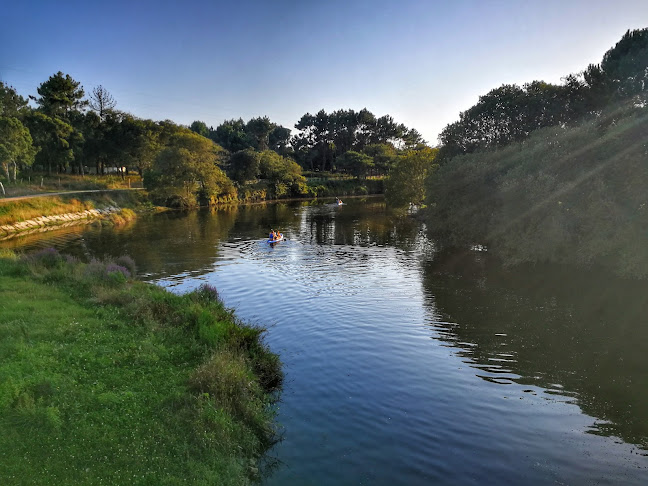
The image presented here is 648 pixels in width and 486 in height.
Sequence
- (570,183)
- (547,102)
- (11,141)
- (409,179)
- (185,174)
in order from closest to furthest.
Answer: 1. (570,183)
2. (547,102)
3. (11,141)
4. (409,179)
5. (185,174)

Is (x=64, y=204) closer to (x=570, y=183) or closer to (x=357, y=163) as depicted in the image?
(x=570, y=183)

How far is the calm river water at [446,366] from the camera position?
10.6 meters

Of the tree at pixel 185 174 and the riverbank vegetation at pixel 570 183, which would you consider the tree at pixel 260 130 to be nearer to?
the tree at pixel 185 174

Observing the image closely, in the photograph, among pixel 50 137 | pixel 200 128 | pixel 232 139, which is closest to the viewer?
pixel 50 137

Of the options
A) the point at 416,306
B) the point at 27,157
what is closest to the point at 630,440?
the point at 416,306

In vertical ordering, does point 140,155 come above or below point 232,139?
below

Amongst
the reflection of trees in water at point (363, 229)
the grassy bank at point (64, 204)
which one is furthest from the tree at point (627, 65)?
the grassy bank at point (64, 204)

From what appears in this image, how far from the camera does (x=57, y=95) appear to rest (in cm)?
9156

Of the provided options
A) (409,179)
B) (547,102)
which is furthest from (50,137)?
(547,102)

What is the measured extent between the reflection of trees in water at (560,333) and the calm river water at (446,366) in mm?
72

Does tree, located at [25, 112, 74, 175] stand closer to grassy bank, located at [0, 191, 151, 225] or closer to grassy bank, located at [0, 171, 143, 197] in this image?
grassy bank, located at [0, 171, 143, 197]

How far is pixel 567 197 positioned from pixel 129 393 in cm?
3025

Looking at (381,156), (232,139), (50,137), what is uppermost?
(232,139)

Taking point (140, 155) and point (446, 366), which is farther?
point (140, 155)
